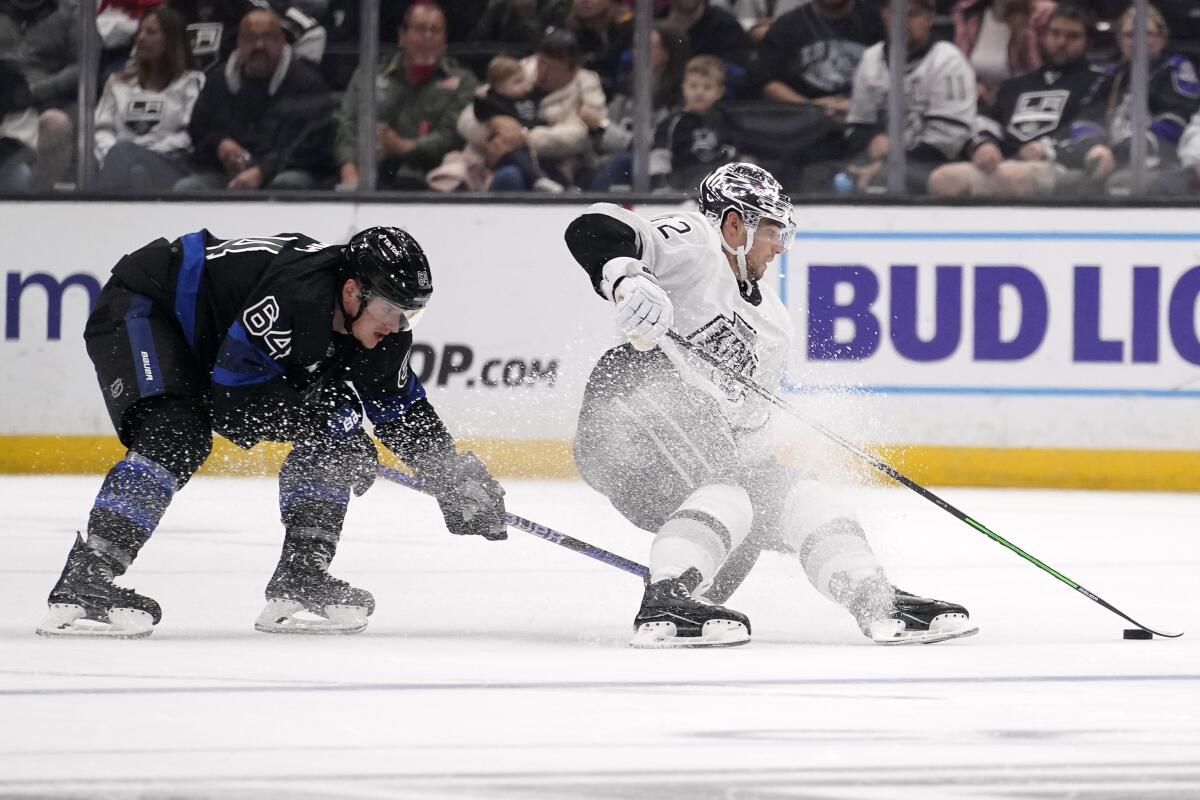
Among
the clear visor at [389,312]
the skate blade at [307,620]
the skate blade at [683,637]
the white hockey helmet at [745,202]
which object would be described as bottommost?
the skate blade at [307,620]

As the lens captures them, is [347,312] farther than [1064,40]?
No

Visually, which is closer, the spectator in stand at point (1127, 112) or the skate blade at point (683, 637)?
the skate blade at point (683, 637)

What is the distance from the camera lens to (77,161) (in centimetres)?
844

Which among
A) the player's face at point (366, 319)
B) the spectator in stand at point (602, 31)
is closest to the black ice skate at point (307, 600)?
the player's face at point (366, 319)

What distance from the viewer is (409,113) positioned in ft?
27.6

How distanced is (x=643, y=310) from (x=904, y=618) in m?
0.78

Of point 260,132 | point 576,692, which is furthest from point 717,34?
point 576,692

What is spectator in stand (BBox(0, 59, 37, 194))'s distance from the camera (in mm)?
8438

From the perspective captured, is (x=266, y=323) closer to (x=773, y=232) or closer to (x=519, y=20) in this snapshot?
(x=773, y=232)

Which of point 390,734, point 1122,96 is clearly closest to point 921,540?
point 1122,96

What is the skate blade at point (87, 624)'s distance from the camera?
3.98 meters

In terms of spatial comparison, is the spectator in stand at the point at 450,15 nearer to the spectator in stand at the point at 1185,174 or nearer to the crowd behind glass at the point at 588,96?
the crowd behind glass at the point at 588,96

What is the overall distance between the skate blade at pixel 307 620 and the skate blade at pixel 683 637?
0.62 metres

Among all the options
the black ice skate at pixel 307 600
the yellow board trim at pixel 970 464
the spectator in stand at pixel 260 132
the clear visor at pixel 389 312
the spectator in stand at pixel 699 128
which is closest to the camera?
the clear visor at pixel 389 312
